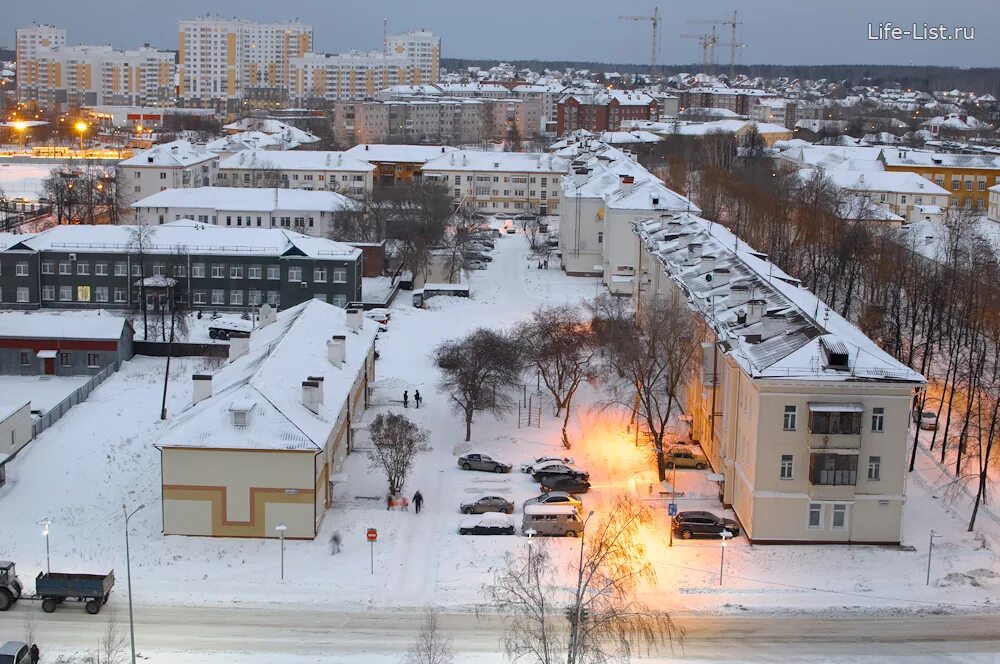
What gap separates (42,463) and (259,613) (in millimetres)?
8954

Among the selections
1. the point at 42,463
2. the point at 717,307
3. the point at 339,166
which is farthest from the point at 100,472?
the point at 339,166

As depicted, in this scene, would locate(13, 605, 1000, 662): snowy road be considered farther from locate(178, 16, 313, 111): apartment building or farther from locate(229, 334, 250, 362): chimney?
locate(178, 16, 313, 111): apartment building

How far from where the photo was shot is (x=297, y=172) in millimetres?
65375

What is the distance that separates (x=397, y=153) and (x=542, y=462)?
51.2 metres

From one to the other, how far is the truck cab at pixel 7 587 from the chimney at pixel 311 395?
598 centimetres

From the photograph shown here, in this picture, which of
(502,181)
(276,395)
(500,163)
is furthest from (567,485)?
(500,163)

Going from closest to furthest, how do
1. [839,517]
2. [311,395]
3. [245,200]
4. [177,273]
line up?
[839,517]
[311,395]
[177,273]
[245,200]

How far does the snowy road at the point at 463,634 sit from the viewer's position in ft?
55.2

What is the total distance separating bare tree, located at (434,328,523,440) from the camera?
26531 mm

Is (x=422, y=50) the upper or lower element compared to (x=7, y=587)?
upper

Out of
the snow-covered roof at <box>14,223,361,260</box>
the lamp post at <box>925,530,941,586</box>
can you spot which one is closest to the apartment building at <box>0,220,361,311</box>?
the snow-covered roof at <box>14,223,361,260</box>

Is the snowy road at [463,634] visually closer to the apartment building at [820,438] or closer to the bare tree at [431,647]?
the bare tree at [431,647]

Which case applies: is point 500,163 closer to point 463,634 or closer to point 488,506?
point 488,506

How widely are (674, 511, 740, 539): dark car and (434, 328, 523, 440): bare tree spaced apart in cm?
660
